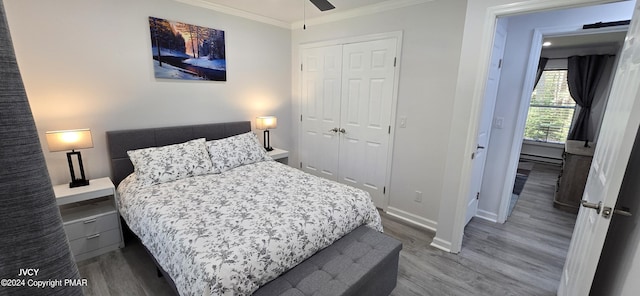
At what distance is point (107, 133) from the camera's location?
254 centimetres

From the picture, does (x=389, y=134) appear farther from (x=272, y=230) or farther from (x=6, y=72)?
(x=6, y=72)

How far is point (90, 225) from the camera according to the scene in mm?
2188

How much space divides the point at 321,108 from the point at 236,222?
7.61 feet

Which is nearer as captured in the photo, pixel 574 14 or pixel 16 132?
pixel 16 132

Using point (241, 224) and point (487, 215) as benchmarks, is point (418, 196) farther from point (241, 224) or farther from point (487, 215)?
point (241, 224)

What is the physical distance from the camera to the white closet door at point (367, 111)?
3.00 meters

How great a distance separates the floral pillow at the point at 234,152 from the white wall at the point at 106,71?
18.7 inches

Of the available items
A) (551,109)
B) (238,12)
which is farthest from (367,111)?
(551,109)

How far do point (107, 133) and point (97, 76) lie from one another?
Result: 54 centimetres

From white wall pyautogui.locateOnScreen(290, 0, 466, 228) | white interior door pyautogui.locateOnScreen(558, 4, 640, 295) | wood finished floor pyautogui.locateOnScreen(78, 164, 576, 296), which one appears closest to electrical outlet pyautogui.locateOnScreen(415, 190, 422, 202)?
white wall pyautogui.locateOnScreen(290, 0, 466, 228)

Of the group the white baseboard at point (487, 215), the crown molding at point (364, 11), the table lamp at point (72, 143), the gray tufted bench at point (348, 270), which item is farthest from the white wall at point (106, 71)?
the white baseboard at point (487, 215)

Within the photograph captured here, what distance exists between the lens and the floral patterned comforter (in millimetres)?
1370

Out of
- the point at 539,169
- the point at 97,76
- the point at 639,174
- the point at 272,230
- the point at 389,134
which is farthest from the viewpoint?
the point at 539,169

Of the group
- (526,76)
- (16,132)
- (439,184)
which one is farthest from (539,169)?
(16,132)
